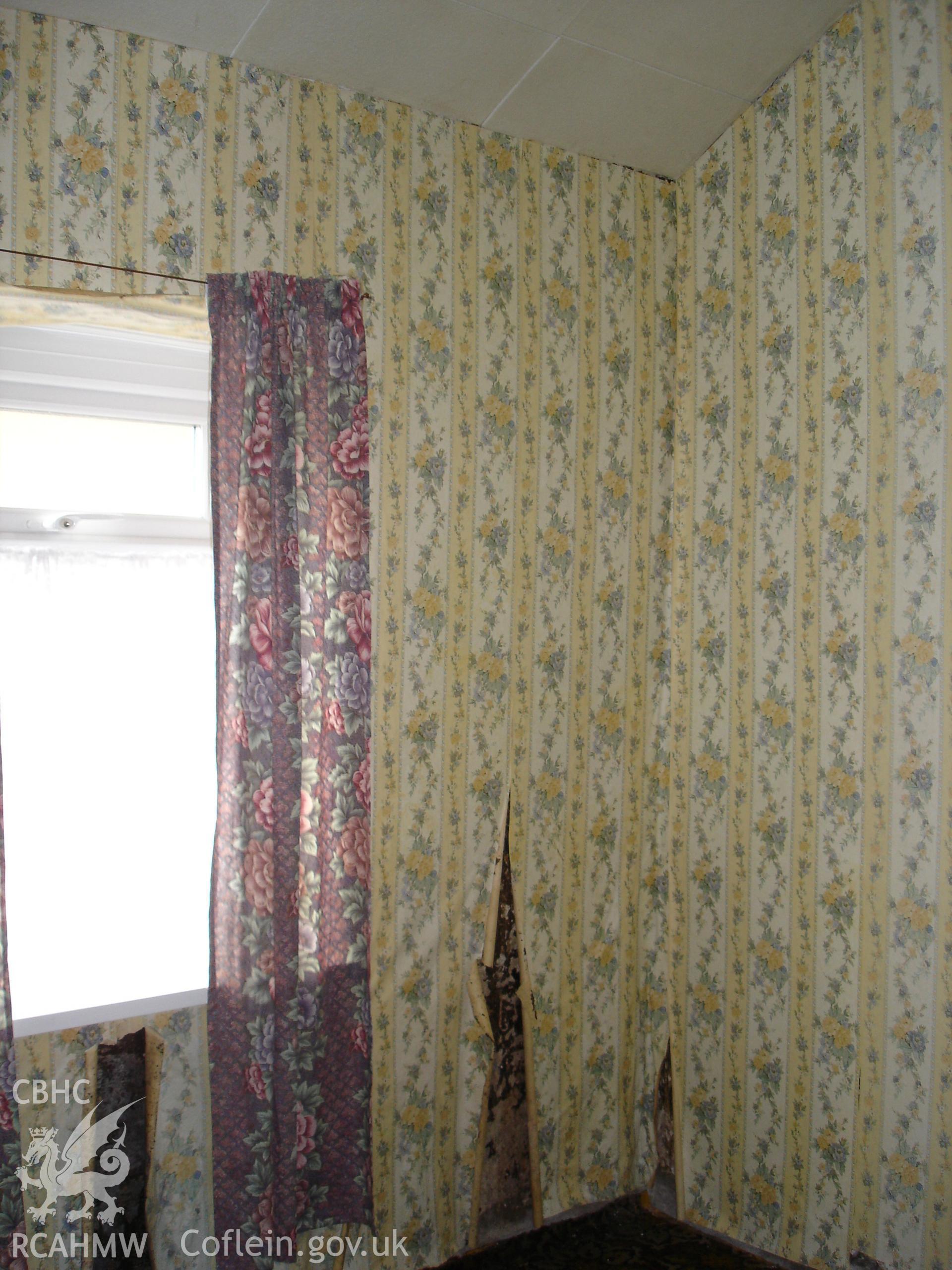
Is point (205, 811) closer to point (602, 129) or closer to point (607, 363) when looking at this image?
point (607, 363)

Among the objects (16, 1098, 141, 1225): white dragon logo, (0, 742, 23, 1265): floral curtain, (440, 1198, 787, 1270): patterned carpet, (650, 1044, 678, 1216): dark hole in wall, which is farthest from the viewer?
(650, 1044, 678, 1216): dark hole in wall

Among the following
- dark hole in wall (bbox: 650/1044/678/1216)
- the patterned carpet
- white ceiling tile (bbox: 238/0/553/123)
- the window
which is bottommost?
the patterned carpet

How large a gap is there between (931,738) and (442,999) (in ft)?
3.92

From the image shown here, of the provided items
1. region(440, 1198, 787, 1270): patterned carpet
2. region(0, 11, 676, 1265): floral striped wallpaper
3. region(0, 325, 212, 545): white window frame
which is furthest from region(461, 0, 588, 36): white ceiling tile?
region(440, 1198, 787, 1270): patterned carpet

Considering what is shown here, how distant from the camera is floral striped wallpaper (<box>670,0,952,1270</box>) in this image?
171 cm

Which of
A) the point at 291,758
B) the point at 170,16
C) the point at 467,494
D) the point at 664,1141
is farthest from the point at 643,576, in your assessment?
the point at 170,16

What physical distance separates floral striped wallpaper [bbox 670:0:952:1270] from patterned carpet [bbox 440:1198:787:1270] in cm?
7

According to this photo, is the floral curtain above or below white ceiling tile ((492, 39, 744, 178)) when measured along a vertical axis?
below

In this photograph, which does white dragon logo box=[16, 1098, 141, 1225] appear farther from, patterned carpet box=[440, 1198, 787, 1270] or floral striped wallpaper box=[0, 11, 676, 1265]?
patterned carpet box=[440, 1198, 787, 1270]

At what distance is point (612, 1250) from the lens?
6.79 ft

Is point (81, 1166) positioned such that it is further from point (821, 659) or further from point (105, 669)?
point (821, 659)

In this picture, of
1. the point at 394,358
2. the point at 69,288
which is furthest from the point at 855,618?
the point at 69,288

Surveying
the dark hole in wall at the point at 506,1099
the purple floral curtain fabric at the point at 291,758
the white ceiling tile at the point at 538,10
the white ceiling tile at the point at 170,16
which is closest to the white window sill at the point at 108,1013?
the purple floral curtain fabric at the point at 291,758

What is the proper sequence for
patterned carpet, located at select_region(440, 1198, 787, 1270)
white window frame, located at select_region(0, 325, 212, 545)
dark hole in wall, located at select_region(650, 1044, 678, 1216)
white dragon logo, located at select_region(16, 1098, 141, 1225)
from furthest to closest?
1. dark hole in wall, located at select_region(650, 1044, 678, 1216)
2. patterned carpet, located at select_region(440, 1198, 787, 1270)
3. white window frame, located at select_region(0, 325, 212, 545)
4. white dragon logo, located at select_region(16, 1098, 141, 1225)
